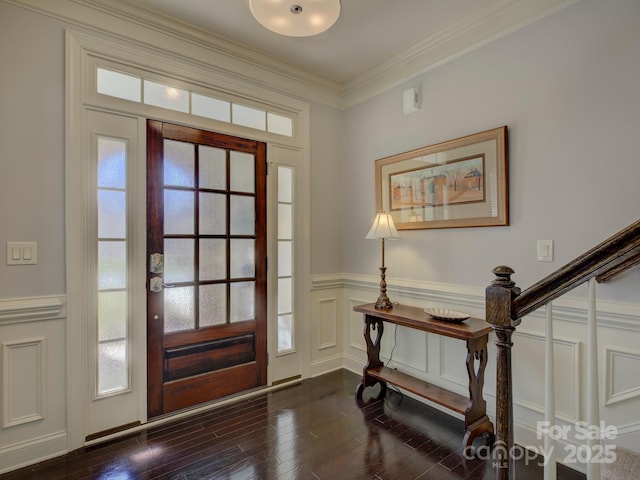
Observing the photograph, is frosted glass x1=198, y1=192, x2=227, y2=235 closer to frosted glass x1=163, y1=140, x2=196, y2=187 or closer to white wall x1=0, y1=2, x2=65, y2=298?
frosted glass x1=163, y1=140, x2=196, y2=187

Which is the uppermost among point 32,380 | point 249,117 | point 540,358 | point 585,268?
point 249,117

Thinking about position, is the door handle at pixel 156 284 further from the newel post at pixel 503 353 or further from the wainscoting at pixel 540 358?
the newel post at pixel 503 353

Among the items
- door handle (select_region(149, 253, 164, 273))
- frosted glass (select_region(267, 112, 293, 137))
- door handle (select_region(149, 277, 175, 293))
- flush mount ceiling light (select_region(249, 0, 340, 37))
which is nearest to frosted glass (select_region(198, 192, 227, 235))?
door handle (select_region(149, 253, 164, 273))

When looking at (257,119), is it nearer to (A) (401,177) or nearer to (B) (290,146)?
(B) (290,146)

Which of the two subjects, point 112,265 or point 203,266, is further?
point 203,266

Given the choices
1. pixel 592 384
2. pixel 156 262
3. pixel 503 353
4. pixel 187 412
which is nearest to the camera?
pixel 592 384

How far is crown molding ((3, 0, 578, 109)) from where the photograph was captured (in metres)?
2.16

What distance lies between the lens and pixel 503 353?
1.07m

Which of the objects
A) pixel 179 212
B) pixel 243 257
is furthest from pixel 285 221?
pixel 179 212

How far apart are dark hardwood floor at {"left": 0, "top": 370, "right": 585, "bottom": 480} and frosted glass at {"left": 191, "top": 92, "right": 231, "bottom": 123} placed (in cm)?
232

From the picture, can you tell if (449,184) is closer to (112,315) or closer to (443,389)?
(443,389)

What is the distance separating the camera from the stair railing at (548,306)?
0.84 meters

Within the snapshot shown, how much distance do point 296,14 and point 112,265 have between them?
6.39 ft

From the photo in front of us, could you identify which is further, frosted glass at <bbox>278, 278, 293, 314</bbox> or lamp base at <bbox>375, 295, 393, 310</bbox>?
frosted glass at <bbox>278, 278, 293, 314</bbox>
